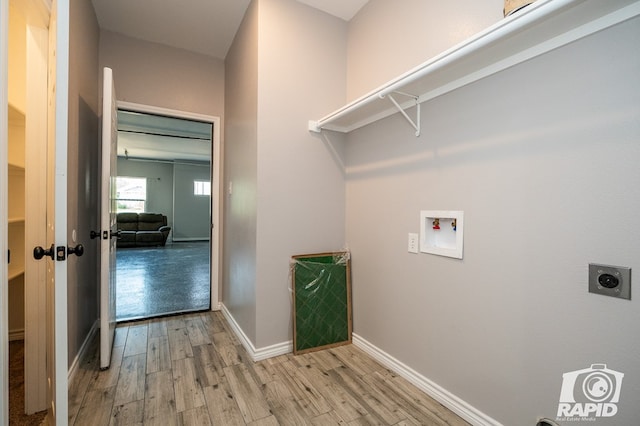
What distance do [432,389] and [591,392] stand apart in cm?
81

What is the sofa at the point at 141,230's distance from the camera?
8.14 meters

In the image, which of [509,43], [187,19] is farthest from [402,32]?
[187,19]

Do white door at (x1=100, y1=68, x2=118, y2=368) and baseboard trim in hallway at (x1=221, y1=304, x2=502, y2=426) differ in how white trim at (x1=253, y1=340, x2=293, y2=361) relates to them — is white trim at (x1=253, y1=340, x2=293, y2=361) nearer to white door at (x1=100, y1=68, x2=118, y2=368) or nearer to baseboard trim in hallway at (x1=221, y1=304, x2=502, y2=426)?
baseboard trim in hallway at (x1=221, y1=304, x2=502, y2=426)

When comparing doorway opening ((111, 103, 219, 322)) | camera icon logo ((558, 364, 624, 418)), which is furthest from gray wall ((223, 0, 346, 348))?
camera icon logo ((558, 364, 624, 418))

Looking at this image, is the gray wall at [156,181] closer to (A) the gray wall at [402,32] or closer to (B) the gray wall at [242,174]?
(B) the gray wall at [242,174]

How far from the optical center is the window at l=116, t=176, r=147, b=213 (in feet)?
29.6

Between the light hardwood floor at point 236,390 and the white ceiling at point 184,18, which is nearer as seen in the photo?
the light hardwood floor at point 236,390

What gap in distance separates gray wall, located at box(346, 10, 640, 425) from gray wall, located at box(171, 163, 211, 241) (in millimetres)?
8977

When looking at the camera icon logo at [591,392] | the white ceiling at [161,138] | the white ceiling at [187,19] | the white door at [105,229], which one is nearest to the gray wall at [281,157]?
the white ceiling at [187,19]

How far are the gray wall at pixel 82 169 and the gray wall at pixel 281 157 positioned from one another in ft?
3.76

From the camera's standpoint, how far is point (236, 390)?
1.76 meters

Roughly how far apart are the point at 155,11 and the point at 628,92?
3259 millimetres

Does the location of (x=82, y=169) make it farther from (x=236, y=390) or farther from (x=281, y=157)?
(x=236, y=390)

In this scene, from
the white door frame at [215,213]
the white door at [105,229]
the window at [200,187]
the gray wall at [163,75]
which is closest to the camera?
the white door at [105,229]
